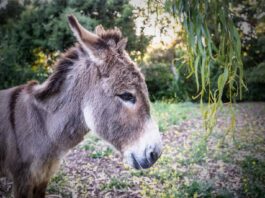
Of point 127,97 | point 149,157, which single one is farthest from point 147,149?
point 127,97

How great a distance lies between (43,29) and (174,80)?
330cm

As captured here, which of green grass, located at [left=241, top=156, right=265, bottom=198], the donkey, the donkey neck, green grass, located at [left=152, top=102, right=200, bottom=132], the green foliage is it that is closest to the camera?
the donkey

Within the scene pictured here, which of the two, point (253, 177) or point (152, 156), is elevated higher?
point (152, 156)

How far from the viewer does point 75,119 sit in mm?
2059

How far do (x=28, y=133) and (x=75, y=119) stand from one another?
311 mm

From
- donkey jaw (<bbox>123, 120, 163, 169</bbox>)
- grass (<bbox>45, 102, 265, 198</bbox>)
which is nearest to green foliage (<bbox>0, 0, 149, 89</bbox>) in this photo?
grass (<bbox>45, 102, 265, 198</bbox>)

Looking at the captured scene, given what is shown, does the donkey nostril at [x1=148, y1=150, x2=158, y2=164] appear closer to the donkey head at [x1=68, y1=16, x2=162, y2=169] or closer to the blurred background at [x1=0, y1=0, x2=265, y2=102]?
the donkey head at [x1=68, y1=16, x2=162, y2=169]

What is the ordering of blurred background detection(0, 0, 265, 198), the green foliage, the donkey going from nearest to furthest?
blurred background detection(0, 0, 265, 198) → the donkey → the green foliage

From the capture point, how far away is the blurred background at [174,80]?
1.74 m

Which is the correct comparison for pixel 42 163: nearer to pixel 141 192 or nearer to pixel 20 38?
pixel 141 192

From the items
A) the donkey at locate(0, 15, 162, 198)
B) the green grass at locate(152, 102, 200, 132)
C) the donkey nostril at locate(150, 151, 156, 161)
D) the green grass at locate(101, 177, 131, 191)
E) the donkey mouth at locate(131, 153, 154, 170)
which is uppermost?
the donkey at locate(0, 15, 162, 198)

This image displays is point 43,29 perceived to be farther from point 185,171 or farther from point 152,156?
point 152,156

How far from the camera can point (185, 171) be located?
3.38 metres

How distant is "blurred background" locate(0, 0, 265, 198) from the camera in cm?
174
